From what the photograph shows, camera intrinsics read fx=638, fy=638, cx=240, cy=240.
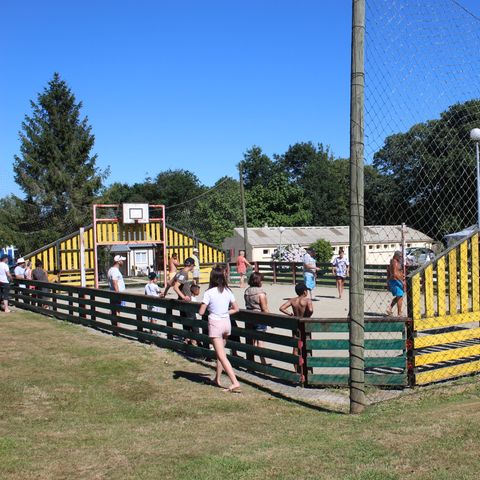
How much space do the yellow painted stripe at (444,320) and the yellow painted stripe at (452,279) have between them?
0.12 m

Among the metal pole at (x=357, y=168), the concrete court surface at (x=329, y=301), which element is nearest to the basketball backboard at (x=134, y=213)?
the concrete court surface at (x=329, y=301)

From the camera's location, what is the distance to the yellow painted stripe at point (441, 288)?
927cm

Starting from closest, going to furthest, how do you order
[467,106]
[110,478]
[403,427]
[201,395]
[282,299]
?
[110,478]
[403,427]
[201,395]
[467,106]
[282,299]

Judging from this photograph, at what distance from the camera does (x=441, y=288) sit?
9414 millimetres

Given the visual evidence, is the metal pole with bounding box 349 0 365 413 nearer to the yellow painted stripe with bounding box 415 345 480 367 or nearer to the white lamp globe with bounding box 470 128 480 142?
the yellow painted stripe with bounding box 415 345 480 367

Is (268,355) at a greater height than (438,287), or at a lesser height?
lesser

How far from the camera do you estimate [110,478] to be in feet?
17.0

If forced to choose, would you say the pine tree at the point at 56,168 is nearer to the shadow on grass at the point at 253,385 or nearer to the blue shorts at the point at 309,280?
the blue shorts at the point at 309,280

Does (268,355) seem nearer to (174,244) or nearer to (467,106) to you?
(467,106)

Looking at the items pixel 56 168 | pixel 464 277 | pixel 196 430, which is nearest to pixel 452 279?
pixel 464 277

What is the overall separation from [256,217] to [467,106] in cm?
6998

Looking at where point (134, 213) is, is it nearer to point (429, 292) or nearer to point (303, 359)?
point (303, 359)

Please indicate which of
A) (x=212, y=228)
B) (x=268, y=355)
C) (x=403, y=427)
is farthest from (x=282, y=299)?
(x=212, y=228)

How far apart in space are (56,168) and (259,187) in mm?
33367
